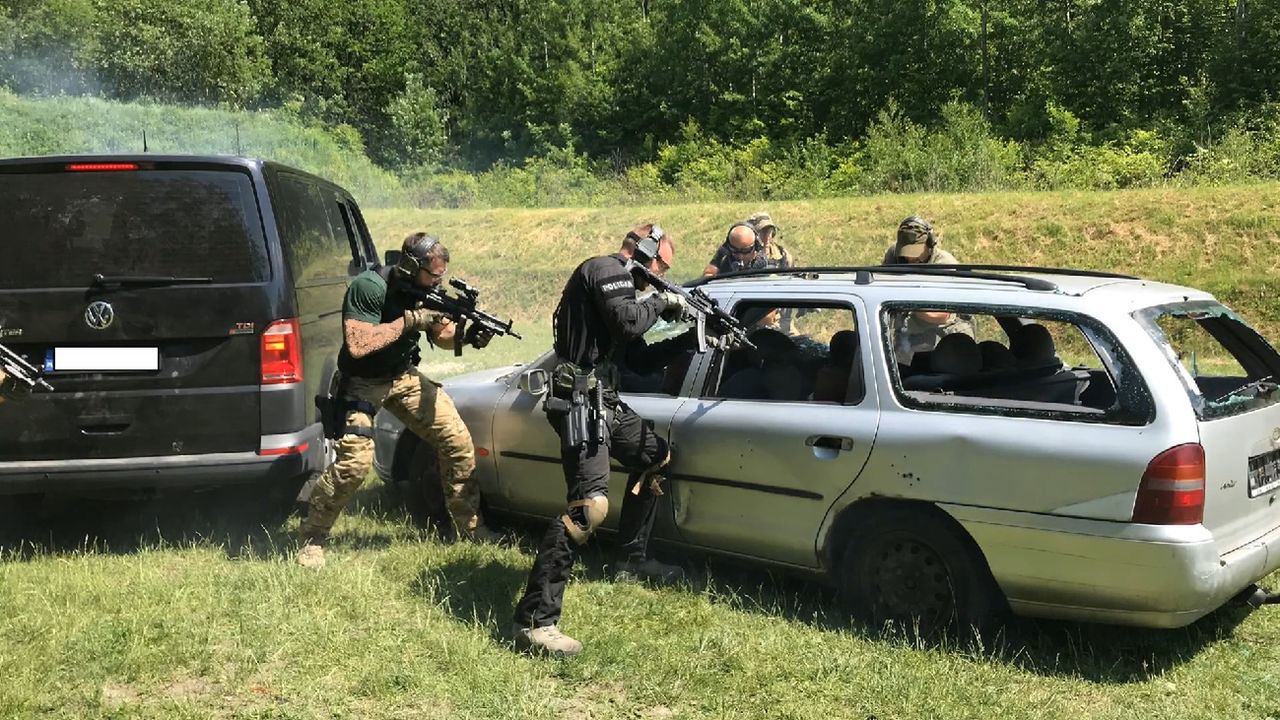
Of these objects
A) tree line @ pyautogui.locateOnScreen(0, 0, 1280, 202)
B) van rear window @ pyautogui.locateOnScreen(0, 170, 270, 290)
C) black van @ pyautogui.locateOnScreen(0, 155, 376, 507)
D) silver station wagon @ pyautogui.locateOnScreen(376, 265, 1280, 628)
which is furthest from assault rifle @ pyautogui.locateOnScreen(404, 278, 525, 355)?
tree line @ pyautogui.locateOnScreen(0, 0, 1280, 202)

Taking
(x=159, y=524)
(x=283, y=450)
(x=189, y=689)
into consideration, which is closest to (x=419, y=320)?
(x=283, y=450)

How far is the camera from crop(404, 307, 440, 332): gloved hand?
4930 millimetres

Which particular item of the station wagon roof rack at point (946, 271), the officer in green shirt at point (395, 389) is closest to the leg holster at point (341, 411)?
the officer in green shirt at point (395, 389)

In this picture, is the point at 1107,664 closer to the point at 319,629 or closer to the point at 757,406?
the point at 757,406

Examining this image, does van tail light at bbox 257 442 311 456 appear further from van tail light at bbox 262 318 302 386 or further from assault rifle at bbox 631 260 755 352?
assault rifle at bbox 631 260 755 352

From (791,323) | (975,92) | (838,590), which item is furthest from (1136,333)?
(975,92)

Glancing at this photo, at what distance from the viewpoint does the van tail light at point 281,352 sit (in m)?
5.00

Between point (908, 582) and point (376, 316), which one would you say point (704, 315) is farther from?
point (376, 316)

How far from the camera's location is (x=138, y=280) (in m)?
4.90

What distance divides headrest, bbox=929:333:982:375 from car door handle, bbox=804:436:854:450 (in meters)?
0.58

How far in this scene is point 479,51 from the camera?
51156 millimetres

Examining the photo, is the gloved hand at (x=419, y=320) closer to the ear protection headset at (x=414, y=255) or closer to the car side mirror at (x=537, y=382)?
the ear protection headset at (x=414, y=255)

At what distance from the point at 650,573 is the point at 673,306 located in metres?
1.30

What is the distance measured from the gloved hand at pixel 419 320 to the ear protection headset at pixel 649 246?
3.81 ft
